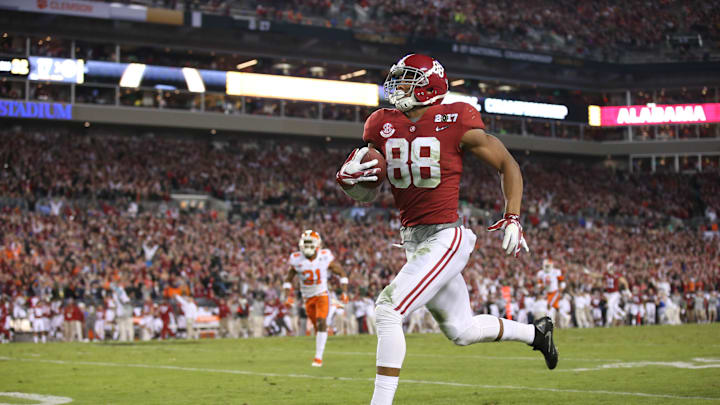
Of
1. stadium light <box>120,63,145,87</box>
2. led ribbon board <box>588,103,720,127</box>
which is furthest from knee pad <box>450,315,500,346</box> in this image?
led ribbon board <box>588,103,720,127</box>

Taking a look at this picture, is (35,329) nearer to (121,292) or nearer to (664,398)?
(121,292)

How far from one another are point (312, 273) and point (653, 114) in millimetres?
36568

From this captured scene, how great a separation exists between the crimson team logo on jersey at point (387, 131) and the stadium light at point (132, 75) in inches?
1242

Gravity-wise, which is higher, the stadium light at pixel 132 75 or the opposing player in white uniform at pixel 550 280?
the stadium light at pixel 132 75

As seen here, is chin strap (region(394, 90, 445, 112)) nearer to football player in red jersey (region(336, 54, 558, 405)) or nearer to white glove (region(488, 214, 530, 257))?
football player in red jersey (region(336, 54, 558, 405))

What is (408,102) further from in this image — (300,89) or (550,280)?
(300,89)

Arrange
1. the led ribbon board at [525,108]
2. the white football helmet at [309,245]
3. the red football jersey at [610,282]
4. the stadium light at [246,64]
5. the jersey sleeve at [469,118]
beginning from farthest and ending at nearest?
the led ribbon board at [525,108] < the stadium light at [246,64] < the red football jersey at [610,282] < the white football helmet at [309,245] < the jersey sleeve at [469,118]

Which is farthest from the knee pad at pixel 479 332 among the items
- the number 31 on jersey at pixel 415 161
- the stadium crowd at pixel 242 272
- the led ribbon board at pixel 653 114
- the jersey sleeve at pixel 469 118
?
the led ribbon board at pixel 653 114

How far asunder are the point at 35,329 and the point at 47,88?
15.2 m

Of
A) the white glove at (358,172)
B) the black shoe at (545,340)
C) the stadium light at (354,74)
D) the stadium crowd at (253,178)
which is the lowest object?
the black shoe at (545,340)

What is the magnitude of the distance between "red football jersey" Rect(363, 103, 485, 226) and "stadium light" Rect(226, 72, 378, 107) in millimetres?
32895

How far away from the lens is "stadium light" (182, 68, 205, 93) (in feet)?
123

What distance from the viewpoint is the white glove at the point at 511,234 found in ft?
19.0

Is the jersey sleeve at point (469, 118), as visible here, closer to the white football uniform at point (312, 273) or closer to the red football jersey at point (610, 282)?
the white football uniform at point (312, 273)
